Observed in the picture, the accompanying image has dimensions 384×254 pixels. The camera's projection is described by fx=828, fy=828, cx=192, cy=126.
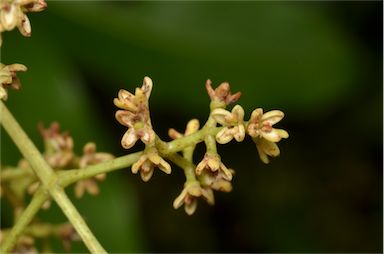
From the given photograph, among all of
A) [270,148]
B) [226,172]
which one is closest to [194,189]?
[226,172]

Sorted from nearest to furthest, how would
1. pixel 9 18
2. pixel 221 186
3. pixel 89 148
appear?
pixel 9 18
pixel 221 186
pixel 89 148

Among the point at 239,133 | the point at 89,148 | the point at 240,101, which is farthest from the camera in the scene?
the point at 240,101

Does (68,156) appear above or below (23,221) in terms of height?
above

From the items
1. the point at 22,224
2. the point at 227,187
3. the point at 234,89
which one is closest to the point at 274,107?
the point at 234,89

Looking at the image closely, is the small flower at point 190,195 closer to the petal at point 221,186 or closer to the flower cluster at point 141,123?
the petal at point 221,186

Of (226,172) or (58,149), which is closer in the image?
(226,172)

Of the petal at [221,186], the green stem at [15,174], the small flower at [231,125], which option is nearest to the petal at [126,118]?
the small flower at [231,125]

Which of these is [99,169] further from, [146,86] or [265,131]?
[265,131]
